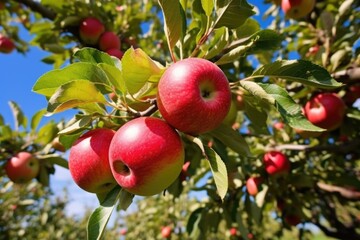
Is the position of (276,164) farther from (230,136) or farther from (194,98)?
(194,98)

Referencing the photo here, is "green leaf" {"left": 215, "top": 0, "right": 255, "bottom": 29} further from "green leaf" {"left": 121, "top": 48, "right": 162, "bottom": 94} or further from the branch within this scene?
the branch

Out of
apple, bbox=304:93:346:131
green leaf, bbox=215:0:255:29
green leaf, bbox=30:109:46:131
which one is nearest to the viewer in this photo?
green leaf, bbox=215:0:255:29

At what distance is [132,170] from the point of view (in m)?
1.18

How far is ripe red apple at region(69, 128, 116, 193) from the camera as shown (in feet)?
4.24

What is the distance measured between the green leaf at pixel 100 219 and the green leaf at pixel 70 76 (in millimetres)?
518

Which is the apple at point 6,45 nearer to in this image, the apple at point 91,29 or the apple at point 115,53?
the apple at point 91,29

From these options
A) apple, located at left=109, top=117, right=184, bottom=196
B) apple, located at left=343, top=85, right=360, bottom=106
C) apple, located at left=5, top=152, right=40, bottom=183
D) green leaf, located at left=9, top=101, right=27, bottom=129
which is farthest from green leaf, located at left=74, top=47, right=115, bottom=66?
green leaf, located at left=9, top=101, right=27, bottom=129

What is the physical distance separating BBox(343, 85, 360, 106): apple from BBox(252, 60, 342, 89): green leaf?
1.59m

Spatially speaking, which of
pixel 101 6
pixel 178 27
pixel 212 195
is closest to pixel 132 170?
pixel 178 27

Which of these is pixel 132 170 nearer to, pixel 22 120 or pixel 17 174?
pixel 17 174

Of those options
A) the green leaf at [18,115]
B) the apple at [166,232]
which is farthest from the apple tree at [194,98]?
the apple at [166,232]

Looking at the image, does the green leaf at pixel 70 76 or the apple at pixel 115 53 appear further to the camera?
the apple at pixel 115 53

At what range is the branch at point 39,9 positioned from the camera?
299cm

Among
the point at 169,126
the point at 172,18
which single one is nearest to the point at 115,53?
the point at 172,18
